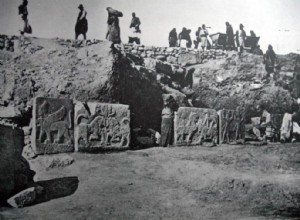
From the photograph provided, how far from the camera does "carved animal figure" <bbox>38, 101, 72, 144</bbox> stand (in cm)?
536

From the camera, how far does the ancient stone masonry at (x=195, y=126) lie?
732cm

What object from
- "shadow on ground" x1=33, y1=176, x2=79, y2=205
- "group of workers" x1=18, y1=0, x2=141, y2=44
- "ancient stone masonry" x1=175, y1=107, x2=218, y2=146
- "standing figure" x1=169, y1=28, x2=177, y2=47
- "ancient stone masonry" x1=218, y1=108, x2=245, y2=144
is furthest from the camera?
"standing figure" x1=169, y1=28, x2=177, y2=47

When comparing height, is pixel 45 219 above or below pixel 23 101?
below

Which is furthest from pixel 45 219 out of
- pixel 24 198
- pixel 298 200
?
pixel 298 200

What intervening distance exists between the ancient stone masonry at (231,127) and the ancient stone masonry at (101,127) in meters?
2.92

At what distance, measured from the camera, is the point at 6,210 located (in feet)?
10.9

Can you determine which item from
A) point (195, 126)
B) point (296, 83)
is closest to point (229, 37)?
point (296, 83)

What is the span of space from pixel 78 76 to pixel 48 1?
9.32ft

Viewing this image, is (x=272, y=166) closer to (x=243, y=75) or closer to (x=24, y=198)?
(x=24, y=198)

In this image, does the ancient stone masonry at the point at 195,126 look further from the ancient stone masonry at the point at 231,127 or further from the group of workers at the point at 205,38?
the group of workers at the point at 205,38

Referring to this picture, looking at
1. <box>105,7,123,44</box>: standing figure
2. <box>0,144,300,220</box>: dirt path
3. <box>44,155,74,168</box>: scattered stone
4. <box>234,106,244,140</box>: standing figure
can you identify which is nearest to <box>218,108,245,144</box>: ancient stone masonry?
<box>234,106,244,140</box>: standing figure

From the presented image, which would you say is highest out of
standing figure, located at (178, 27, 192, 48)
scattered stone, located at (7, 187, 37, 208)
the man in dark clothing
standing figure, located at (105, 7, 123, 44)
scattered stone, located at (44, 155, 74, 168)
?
standing figure, located at (178, 27, 192, 48)

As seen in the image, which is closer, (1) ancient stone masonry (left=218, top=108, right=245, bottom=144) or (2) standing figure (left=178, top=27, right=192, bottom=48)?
(1) ancient stone masonry (left=218, top=108, right=245, bottom=144)

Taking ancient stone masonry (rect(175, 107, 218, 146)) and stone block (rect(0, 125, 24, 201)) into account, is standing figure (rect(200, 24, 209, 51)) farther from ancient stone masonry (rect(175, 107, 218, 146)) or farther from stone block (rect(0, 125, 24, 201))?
stone block (rect(0, 125, 24, 201))
